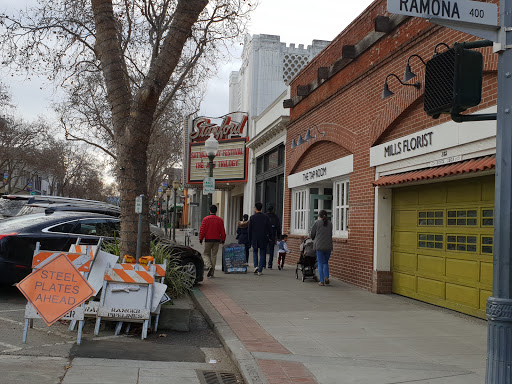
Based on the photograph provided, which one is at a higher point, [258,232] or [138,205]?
[138,205]

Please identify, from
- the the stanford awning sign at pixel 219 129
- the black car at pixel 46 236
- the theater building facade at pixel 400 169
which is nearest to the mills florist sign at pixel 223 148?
the the stanford awning sign at pixel 219 129

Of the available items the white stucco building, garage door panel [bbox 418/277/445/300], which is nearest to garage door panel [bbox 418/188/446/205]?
garage door panel [bbox 418/277/445/300]

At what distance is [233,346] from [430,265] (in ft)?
15.8

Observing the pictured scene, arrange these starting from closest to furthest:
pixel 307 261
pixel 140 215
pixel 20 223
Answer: pixel 140 215
pixel 20 223
pixel 307 261

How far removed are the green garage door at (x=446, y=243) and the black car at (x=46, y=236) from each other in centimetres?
425

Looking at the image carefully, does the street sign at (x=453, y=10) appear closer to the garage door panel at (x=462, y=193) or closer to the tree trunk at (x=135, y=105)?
the garage door panel at (x=462, y=193)

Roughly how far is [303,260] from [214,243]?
2217 mm

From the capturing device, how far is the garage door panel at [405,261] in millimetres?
10516

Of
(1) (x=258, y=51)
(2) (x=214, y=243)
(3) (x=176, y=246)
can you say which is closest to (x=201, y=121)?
(1) (x=258, y=51)

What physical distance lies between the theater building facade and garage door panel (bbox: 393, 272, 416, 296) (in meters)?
0.02

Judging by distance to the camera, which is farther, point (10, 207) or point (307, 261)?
point (10, 207)

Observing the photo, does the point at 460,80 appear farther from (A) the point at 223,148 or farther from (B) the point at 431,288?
(A) the point at 223,148

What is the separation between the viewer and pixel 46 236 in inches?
391

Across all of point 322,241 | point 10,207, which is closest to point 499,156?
point 322,241
